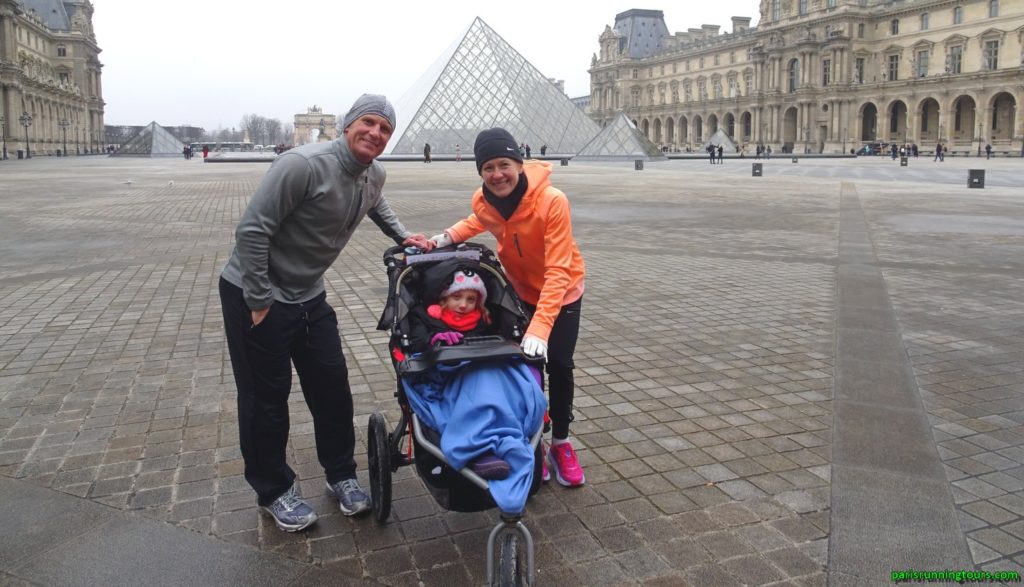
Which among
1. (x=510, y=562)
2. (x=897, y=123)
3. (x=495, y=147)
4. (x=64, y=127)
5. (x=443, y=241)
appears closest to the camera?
(x=510, y=562)

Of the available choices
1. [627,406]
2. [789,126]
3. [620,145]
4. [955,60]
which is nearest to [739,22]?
[789,126]

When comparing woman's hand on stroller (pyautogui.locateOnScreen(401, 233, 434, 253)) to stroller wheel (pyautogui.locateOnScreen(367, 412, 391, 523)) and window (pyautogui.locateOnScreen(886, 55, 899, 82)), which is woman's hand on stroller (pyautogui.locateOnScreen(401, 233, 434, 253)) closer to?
stroller wheel (pyautogui.locateOnScreen(367, 412, 391, 523))

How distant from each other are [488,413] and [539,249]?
0.97 meters

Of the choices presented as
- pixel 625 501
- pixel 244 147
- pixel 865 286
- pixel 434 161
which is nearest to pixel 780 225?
pixel 865 286

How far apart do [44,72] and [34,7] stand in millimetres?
14216

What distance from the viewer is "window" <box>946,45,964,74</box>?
2621 inches

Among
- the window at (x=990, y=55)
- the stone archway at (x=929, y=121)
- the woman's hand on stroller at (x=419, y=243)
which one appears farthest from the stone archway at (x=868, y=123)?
the woman's hand on stroller at (x=419, y=243)

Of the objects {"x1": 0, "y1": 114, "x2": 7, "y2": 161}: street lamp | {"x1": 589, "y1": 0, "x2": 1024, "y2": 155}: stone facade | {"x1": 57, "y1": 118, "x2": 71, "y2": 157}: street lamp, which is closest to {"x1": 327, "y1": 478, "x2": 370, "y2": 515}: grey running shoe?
{"x1": 589, "y1": 0, "x2": 1024, "y2": 155}: stone facade

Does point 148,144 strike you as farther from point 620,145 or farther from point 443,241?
point 443,241

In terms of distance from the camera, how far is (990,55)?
64.2m

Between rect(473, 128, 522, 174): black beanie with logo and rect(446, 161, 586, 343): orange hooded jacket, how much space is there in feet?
0.50

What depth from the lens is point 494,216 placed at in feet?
11.2

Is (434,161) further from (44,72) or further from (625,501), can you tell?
(44,72)

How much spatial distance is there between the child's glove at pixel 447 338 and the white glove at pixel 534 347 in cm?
26
